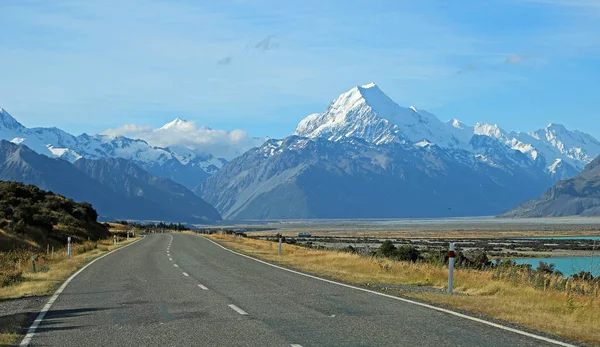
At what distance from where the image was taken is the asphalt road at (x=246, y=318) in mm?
11320

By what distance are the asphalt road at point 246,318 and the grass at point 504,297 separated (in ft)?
3.65

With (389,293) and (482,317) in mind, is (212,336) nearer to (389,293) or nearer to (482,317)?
(482,317)

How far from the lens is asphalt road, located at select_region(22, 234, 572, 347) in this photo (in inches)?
446

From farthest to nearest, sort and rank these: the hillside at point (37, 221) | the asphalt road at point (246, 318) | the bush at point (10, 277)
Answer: the hillside at point (37, 221) → the bush at point (10, 277) → the asphalt road at point (246, 318)

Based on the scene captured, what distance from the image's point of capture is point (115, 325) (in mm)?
13172

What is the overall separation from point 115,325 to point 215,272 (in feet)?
41.4

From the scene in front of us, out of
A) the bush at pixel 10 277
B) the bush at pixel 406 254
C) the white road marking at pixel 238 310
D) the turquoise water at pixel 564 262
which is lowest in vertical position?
the turquoise water at pixel 564 262

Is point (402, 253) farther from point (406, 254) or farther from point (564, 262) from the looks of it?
point (564, 262)

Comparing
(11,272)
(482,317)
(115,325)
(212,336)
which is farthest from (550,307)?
(11,272)

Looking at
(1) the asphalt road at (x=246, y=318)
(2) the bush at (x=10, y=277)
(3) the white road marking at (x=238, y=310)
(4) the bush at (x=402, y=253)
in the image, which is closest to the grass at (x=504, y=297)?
(1) the asphalt road at (x=246, y=318)

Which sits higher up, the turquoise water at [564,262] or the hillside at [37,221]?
the hillside at [37,221]

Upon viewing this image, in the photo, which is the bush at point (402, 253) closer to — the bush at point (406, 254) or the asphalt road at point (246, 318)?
the bush at point (406, 254)

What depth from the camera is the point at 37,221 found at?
165 ft

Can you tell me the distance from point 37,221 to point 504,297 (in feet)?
130
